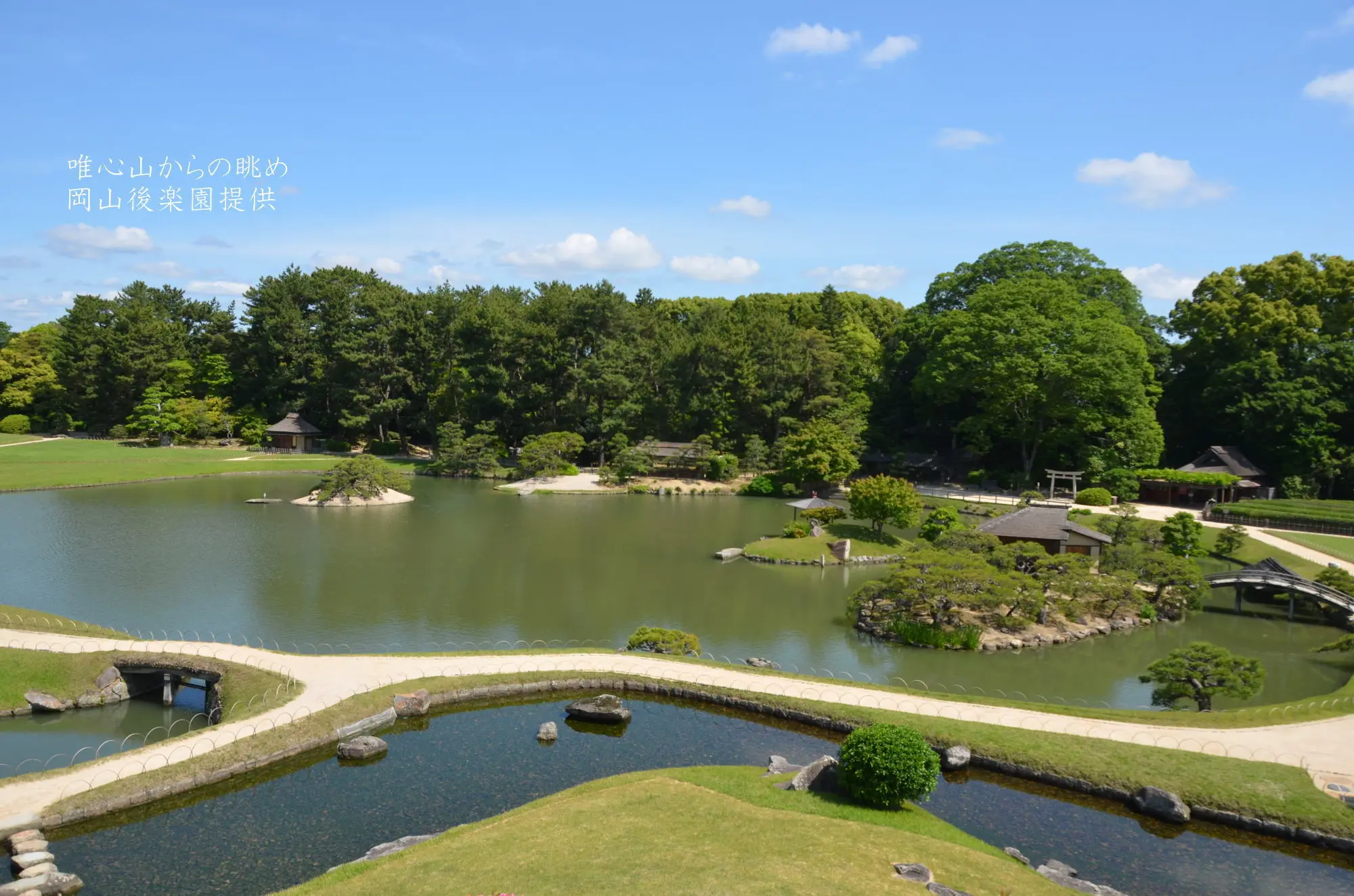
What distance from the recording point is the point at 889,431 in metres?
61.3

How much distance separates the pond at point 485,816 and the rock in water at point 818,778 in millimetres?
2098

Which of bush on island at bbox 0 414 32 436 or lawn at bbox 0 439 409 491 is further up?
bush on island at bbox 0 414 32 436

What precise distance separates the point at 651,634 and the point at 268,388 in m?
59.7

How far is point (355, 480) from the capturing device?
48.0 metres

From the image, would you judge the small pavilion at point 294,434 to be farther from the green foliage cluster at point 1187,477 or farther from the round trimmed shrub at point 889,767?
the round trimmed shrub at point 889,767

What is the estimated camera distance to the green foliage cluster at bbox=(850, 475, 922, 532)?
37906mm

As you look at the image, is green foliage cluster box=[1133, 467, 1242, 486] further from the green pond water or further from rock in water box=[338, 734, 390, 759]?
rock in water box=[338, 734, 390, 759]

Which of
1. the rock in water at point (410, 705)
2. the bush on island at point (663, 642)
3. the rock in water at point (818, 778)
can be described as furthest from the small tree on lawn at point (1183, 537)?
the rock in water at point (410, 705)

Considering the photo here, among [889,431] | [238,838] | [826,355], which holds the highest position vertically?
[826,355]

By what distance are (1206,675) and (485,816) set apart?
1652 centimetres

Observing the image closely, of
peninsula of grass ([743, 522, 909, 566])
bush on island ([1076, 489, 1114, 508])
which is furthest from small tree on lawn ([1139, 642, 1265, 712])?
bush on island ([1076, 489, 1114, 508])

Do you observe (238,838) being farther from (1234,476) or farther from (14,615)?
(1234,476)

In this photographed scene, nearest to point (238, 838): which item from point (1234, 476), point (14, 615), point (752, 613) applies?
point (14, 615)

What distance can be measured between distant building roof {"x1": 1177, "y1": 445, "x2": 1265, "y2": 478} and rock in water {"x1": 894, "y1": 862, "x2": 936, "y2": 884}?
43.5 meters
